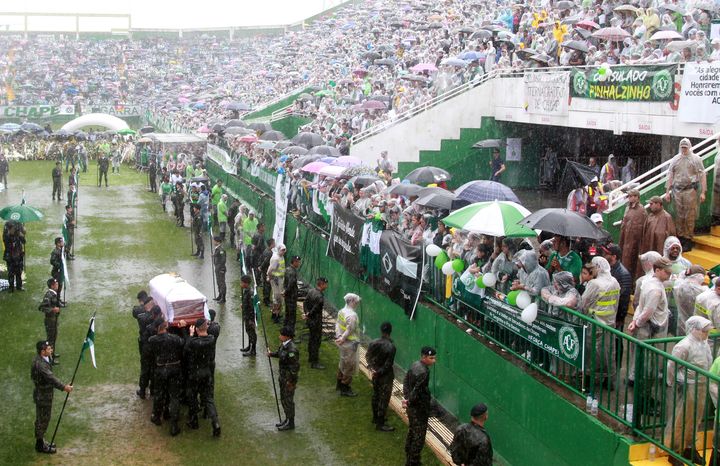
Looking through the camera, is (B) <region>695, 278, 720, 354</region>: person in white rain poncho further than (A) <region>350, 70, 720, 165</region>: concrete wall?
No

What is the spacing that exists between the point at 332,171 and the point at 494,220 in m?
8.21

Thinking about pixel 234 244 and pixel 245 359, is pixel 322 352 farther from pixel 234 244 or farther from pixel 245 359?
pixel 234 244

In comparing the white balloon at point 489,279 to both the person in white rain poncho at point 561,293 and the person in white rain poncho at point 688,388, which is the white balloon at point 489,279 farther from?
the person in white rain poncho at point 688,388

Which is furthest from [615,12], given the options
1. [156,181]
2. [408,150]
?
[156,181]

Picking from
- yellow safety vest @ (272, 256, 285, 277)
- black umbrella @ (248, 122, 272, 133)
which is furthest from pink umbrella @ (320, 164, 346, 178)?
black umbrella @ (248, 122, 272, 133)

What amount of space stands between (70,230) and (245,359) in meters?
9.42

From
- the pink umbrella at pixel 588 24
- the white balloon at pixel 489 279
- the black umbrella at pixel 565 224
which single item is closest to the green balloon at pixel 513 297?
the white balloon at pixel 489 279

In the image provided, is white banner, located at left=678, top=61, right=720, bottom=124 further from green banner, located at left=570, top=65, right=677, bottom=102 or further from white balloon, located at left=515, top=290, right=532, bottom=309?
white balloon, located at left=515, top=290, right=532, bottom=309

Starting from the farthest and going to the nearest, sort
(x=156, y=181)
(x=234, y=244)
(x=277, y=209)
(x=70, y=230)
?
(x=156, y=181), (x=234, y=244), (x=70, y=230), (x=277, y=209)

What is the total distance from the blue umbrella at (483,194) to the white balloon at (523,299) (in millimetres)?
3380

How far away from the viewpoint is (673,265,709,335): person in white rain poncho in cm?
909

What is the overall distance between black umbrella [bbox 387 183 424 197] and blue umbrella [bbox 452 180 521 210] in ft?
6.93

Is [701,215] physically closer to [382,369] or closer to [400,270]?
[400,270]

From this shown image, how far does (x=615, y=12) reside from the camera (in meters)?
21.4
